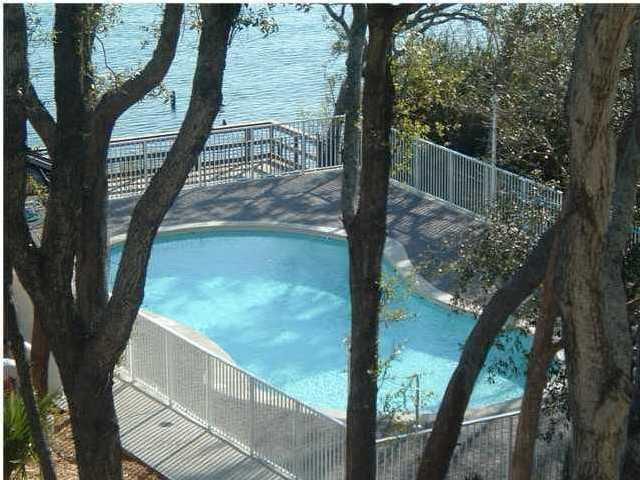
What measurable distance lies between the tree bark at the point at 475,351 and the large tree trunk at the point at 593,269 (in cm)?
168

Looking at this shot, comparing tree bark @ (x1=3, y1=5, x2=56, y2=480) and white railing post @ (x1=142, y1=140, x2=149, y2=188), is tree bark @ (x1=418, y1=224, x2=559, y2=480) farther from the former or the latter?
white railing post @ (x1=142, y1=140, x2=149, y2=188)

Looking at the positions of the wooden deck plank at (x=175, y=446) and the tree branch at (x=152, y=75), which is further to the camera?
the wooden deck plank at (x=175, y=446)

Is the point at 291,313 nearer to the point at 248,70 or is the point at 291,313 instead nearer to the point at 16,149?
the point at 16,149

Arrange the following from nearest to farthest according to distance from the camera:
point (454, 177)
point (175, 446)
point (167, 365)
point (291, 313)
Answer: point (175, 446) → point (167, 365) → point (291, 313) → point (454, 177)

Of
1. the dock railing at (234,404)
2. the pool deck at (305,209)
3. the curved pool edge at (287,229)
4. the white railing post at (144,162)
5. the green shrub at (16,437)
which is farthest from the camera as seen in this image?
the white railing post at (144,162)

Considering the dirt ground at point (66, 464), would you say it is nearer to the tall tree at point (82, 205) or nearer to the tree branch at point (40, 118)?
the tall tree at point (82, 205)

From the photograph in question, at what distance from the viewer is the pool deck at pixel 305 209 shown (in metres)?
18.2

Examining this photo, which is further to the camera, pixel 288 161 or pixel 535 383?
pixel 288 161

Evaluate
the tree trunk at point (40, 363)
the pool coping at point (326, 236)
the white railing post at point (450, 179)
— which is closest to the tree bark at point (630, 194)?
the pool coping at point (326, 236)

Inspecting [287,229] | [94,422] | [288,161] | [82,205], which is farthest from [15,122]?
[288,161]

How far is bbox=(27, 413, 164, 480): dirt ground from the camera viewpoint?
11.4 meters

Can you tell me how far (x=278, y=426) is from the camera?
11117 millimetres

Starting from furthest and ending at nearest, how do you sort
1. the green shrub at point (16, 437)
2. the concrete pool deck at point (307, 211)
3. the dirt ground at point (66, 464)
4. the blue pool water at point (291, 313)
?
the concrete pool deck at point (307, 211), the blue pool water at point (291, 313), the dirt ground at point (66, 464), the green shrub at point (16, 437)

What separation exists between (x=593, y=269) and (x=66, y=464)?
7.07m
